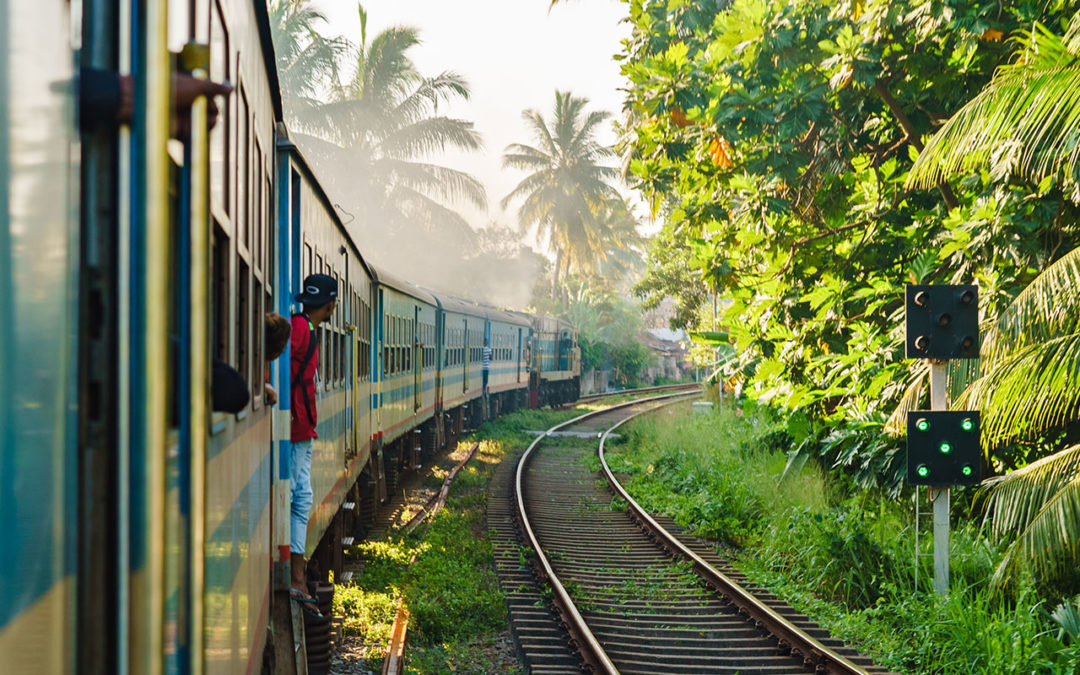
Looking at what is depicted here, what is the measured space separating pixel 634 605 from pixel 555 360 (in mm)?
27632

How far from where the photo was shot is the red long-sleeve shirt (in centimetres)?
527

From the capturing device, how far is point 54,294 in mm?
1140

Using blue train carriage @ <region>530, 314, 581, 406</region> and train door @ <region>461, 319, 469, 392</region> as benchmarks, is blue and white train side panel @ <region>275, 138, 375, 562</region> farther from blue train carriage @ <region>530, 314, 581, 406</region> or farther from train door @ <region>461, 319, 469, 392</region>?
blue train carriage @ <region>530, 314, 581, 406</region>

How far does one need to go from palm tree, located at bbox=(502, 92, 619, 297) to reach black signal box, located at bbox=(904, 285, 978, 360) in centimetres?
3573

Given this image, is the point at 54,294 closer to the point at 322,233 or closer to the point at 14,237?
the point at 14,237

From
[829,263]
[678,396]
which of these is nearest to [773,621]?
[829,263]

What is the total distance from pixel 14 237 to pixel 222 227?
135cm

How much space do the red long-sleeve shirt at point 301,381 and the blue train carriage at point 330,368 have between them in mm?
179

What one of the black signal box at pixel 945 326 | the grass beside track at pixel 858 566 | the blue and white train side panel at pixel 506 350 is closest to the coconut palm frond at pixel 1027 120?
the black signal box at pixel 945 326

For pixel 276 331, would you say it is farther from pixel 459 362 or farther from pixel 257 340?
pixel 459 362

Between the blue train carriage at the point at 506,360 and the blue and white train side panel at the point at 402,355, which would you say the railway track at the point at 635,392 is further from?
the blue and white train side panel at the point at 402,355

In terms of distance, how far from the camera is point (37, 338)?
3.63 feet

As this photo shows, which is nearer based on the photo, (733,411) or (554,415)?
(733,411)

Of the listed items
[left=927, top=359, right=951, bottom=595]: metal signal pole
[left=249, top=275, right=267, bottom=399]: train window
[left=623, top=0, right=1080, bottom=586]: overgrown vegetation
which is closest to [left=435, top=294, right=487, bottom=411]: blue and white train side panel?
[left=623, top=0, right=1080, bottom=586]: overgrown vegetation
